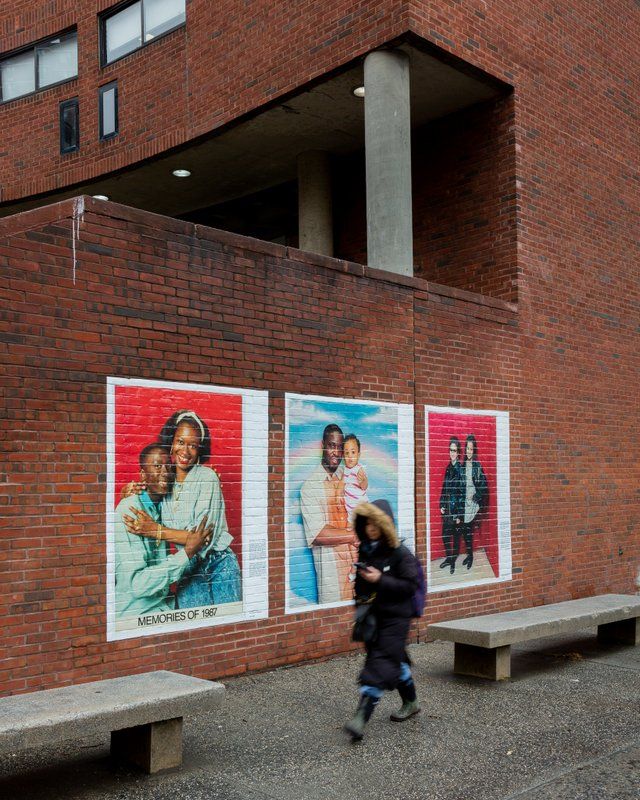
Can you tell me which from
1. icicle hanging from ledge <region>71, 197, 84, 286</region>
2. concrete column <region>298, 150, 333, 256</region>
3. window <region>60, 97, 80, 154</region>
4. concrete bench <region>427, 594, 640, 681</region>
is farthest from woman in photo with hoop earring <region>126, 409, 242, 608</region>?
window <region>60, 97, 80, 154</region>

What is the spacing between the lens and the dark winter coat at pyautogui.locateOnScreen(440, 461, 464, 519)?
371 inches

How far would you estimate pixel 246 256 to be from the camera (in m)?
7.65

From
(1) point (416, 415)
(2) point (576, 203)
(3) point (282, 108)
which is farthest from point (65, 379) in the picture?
(2) point (576, 203)

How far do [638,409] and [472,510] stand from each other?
4.48 metres

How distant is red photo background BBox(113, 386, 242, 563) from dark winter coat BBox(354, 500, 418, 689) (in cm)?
184

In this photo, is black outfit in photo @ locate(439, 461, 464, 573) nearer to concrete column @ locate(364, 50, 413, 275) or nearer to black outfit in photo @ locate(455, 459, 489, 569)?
black outfit in photo @ locate(455, 459, 489, 569)

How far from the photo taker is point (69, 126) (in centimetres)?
1458

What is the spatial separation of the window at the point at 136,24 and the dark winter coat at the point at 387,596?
33.0ft

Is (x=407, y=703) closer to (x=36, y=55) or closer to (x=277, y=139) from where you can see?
(x=277, y=139)

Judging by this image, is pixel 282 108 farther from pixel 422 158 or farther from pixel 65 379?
pixel 65 379

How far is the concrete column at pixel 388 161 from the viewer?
977 cm

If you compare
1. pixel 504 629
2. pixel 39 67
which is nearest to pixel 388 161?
pixel 504 629

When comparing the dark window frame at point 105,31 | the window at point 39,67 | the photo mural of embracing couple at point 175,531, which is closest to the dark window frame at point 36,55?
the window at point 39,67

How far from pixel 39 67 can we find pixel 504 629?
42.7 ft
